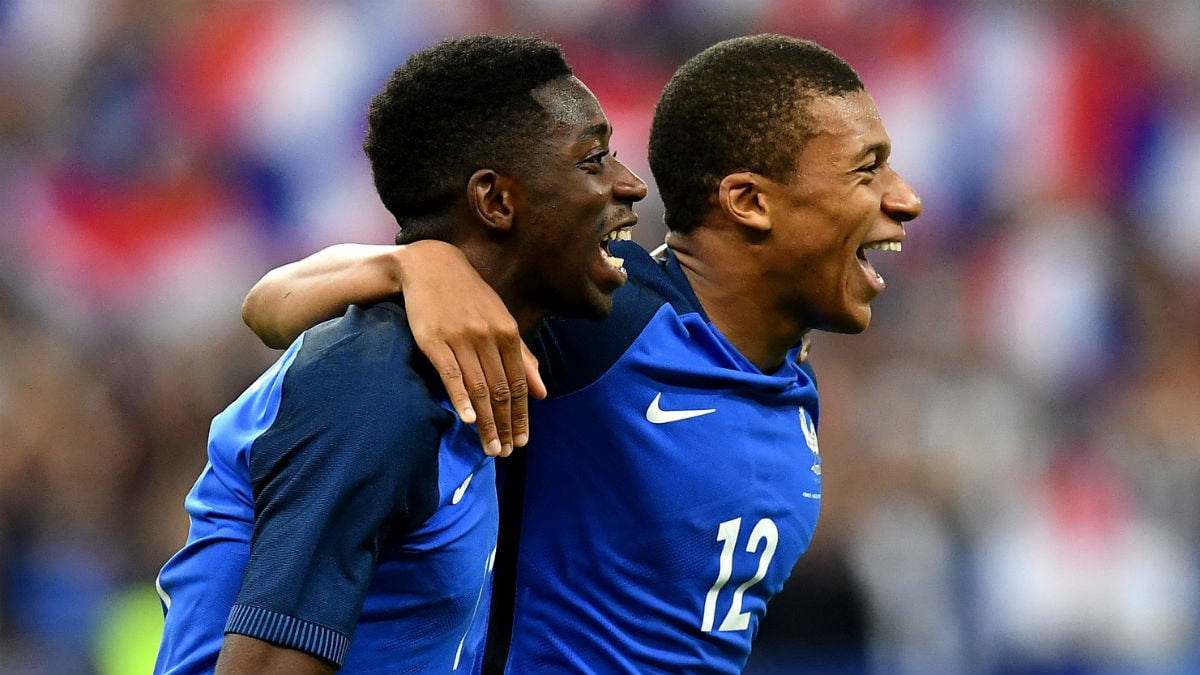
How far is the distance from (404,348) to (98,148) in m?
6.16

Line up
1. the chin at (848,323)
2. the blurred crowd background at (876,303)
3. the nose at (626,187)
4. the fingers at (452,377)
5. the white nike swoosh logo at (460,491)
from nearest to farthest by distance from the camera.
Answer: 1. the fingers at (452,377)
2. the white nike swoosh logo at (460,491)
3. the nose at (626,187)
4. the chin at (848,323)
5. the blurred crowd background at (876,303)

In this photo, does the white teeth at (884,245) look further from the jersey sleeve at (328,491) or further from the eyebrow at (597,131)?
the jersey sleeve at (328,491)

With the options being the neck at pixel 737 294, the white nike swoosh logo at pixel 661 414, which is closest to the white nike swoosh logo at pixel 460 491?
the white nike swoosh logo at pixel 661 414

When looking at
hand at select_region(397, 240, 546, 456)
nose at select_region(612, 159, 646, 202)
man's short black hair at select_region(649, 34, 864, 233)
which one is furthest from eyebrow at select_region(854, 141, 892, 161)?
hand at select_region(397, 240, 546, 456)

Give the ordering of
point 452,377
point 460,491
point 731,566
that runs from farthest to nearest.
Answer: point 731,566 → point 460,491 → point 452,377

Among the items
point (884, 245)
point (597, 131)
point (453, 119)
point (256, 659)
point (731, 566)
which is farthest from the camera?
point (884, 245)

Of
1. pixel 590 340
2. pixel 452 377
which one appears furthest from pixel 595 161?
pixel 452 377

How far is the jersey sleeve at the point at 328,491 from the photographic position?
2.45 meters

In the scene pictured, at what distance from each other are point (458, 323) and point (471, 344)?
42 millimetres

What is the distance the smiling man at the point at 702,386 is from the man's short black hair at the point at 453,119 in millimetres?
352

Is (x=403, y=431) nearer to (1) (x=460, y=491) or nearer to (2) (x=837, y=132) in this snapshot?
(1) (x=460, y=491)

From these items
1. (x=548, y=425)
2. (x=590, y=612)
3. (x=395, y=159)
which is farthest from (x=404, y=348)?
(x=590, y=612)

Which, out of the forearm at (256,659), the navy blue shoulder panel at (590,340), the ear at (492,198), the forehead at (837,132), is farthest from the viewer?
the forehead at (837,132)

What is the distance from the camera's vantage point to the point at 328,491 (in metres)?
2.46
